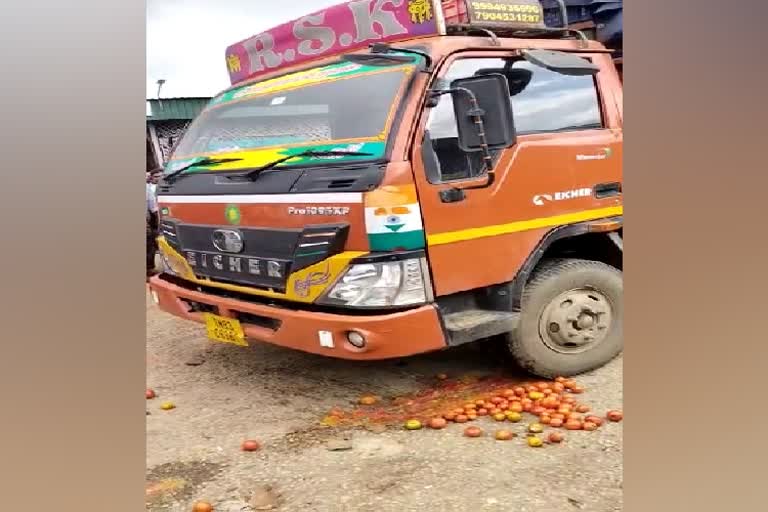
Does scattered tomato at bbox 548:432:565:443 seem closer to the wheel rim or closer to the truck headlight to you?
the wheel rim

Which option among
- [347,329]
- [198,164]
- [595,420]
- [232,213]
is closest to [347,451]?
[347,329]

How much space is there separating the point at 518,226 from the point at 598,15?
3.33ft

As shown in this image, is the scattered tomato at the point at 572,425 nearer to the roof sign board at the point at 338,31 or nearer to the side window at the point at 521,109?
the side window at the point at 521,109

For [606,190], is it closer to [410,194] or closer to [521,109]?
[521,109]

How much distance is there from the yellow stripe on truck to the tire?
0.22m

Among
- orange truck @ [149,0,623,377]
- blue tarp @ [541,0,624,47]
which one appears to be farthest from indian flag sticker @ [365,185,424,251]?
blue tarp @ [541,0,624,47]

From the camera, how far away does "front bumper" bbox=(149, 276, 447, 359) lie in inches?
92.2

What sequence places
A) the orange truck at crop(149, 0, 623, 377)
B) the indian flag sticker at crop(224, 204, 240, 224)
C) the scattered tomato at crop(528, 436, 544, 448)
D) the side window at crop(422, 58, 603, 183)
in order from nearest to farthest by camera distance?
the scattered tomato at crop(528, 436, 544, 448), the orange truck at crop(149, 0, 623, 377), the side window at crop(422, 58, 603, 183), the indian flag sticker at crop(224, 204, 240, 224)

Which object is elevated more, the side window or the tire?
the side window

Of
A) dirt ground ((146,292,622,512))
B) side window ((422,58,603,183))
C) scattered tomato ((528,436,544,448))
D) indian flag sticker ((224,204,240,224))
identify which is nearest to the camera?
dirt ground ((146,292,622,512))

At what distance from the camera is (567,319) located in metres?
2.86

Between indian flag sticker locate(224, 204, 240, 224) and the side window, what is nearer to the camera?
the side window
